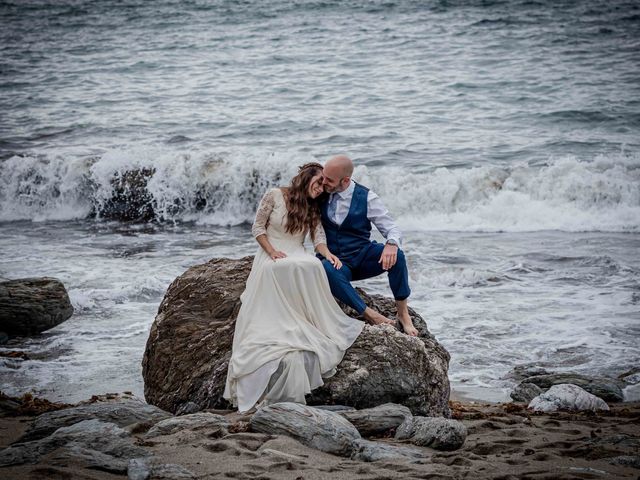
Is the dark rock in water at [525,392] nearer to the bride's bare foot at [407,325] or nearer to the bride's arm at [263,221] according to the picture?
the bride's bare foot at [407,325]

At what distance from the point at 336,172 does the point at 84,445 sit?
304 centimetres

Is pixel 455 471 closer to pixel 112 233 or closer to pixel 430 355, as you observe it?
pixel 430 355

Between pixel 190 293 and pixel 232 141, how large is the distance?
598 inches

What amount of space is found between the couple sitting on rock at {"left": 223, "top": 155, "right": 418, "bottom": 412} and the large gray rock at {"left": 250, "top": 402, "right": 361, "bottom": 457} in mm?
516

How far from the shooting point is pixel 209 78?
2923 cm

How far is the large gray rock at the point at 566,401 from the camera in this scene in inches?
284

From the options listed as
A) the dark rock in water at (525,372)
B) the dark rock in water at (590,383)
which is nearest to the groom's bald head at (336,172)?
the dark rock in water at (590,383)

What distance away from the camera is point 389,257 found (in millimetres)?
6711

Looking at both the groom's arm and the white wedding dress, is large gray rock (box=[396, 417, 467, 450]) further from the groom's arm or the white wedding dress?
the groom's arm

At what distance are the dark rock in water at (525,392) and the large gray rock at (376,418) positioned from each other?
222 centimetres

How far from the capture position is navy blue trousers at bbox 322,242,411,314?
665cm

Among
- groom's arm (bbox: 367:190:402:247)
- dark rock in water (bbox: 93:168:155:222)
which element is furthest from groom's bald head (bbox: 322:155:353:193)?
dark rock in water (bbox: 93:168:155:222)

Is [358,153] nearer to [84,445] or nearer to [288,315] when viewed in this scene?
[288,315]

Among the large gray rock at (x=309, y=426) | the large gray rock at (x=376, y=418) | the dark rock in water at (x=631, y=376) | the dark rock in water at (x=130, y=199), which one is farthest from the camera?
the dark rock in water at (x=130, y=199)
